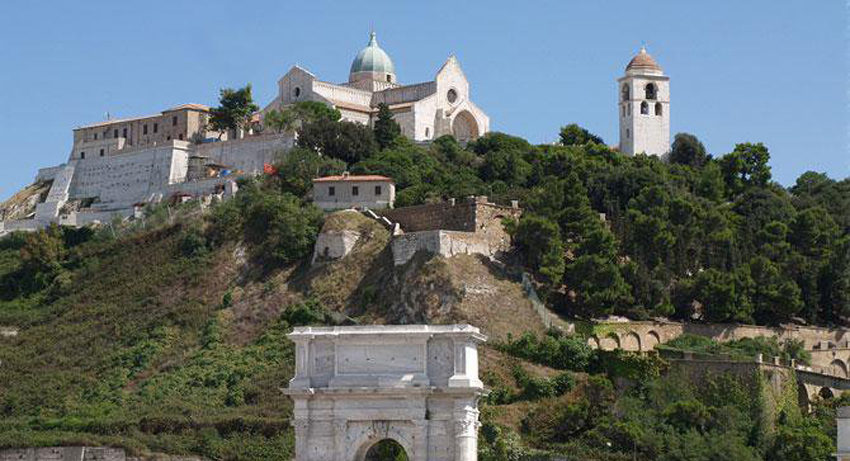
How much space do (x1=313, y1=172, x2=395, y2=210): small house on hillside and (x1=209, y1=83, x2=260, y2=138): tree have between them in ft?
52.6

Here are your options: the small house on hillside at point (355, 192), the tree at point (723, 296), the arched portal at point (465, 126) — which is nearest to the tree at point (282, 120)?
the arched portal at point (465, 126)

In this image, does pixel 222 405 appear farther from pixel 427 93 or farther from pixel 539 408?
pixel 427 93

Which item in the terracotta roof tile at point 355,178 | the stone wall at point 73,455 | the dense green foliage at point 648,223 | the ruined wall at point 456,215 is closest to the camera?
the stone wall at point 73,455

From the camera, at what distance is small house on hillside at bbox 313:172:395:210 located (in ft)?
253

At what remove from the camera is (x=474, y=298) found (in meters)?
66.1

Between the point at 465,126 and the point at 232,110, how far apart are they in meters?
11.6

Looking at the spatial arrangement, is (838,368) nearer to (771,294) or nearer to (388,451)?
(771,294)

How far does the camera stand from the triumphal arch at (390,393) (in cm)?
4366

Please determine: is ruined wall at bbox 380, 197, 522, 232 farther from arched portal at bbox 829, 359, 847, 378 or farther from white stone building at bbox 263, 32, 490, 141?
white stone building at bbox 263, 32, 490, 141

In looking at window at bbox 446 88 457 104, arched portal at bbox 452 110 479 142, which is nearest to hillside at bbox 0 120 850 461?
arched portal at bbox 452 110 479 142

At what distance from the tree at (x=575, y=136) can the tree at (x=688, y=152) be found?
4052 mm

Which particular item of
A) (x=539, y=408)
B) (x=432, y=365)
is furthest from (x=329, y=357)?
(x=539, y=408)

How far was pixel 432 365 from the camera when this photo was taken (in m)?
44.1

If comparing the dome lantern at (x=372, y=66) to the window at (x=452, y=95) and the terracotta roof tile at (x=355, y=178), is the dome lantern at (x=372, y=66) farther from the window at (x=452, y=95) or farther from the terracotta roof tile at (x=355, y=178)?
the terracotta roof tile at (x=355, y=178)
